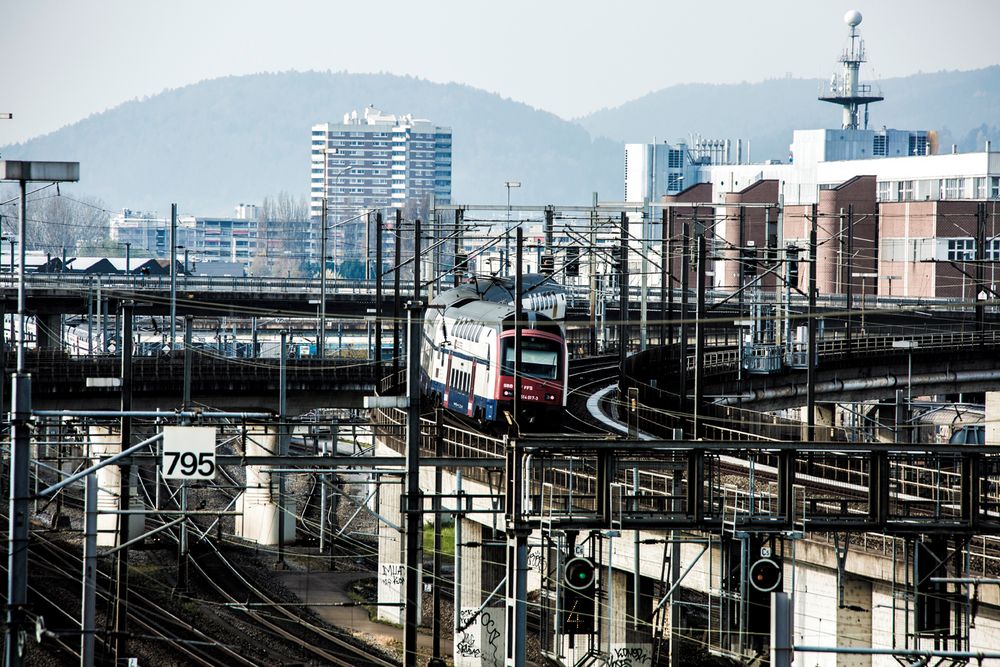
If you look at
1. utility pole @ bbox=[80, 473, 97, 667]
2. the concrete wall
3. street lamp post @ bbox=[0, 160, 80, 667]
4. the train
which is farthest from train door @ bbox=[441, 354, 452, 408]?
street lamp post @ bbox=[0, 160, 80, 667]

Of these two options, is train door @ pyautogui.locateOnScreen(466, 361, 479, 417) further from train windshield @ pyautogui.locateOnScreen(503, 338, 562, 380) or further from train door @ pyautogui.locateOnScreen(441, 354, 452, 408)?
train door @ pyautogui.locateOnScreen(441, 354, 452, 408)

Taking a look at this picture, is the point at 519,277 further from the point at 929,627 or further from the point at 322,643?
the point at 929,627

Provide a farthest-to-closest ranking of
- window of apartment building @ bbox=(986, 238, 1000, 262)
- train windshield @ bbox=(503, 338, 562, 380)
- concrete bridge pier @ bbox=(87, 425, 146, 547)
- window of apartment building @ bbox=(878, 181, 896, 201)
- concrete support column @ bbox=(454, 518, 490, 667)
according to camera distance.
→ window of apartment building @ bbox=(878, 181, 896, 201) < window of apartment building @ bbox=(986, 238, 1000, 262) < concrete bridge pier @ bbox=(87, 425, 146, 547) < train windshield @ bbox=(503, 338, 562, 380) < concrete support column @ bbox=(454, 518, 490, 667)

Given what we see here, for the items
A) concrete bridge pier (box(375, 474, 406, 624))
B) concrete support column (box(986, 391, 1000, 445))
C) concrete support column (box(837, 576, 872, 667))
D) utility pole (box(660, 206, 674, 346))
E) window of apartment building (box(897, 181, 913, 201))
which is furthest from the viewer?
window of apartment building (box(897, 181, 913, 201))

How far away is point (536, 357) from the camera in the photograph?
34969mm

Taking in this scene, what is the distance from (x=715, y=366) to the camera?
5125 cm

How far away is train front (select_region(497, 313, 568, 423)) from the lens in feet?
113

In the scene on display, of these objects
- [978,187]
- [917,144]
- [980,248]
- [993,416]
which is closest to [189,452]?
[993,416]

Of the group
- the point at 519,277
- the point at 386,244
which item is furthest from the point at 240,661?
the point at 386,244

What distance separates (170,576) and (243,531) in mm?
8443

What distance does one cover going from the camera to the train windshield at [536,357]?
34594 millimetres

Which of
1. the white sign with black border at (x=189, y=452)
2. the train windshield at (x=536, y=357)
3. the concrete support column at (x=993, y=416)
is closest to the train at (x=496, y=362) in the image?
the train windshield at (x=536, y=357)

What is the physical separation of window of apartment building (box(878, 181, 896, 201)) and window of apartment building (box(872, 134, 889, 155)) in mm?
47095

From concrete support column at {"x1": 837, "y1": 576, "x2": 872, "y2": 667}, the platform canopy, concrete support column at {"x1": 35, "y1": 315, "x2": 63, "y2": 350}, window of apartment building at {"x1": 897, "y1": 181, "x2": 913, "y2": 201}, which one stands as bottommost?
concrete support column at {"x1": 837, "y1": 576, "x2": 872, "y2": 667}
